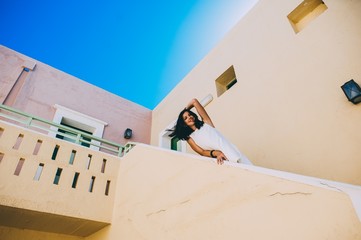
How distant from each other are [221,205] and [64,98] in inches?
245

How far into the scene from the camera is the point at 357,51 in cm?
346

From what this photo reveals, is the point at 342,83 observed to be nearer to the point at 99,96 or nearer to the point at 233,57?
the point at 233,57

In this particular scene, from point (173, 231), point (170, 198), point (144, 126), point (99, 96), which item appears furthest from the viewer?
point (144, 126)

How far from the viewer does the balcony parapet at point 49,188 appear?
3426 mm

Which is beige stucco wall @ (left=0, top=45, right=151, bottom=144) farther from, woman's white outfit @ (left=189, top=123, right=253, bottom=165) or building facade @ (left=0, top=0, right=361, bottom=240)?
woman's white outfit @ (left=189, top=123, right=253, bottom=165)

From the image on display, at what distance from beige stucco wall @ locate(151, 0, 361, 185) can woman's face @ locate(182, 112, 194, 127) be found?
6.39ft

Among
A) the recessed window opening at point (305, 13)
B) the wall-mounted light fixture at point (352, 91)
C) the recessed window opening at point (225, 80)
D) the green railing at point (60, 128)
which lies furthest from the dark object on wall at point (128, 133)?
the wall-mounted light fixture at point (352, 91)

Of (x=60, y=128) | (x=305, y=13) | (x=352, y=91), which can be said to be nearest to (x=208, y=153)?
(x=352, y=91)

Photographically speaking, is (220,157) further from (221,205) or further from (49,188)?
(49,188)

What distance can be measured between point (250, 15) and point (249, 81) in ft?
5.77

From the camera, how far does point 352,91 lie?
3.28 metres

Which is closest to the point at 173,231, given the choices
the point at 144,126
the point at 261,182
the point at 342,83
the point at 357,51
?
the point at 261,182

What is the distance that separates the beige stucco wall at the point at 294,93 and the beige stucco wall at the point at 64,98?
3307 mm

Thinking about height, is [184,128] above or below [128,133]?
below
